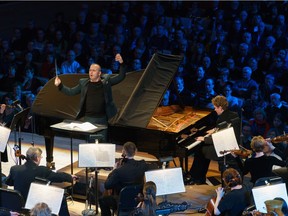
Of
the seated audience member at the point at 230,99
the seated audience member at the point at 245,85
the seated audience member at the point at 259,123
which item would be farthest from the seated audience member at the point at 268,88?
the seated audience member at the point at 259,123

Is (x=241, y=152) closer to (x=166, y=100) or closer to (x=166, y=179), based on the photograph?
(x=166, y=179)

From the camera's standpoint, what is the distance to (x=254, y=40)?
39.4 feet

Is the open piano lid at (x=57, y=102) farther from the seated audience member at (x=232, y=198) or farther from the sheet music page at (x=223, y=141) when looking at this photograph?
the seated audience member at (x=232, y=198)

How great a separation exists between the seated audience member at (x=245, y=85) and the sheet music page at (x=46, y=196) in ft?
16.2

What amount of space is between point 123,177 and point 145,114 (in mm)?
1389

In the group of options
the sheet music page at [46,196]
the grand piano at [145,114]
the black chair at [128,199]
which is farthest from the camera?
the grand piano at [145,114]

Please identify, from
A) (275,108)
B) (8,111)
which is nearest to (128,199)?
(275,108)

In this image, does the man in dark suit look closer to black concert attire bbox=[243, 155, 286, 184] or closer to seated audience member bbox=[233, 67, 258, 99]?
black concert attire bbox=[243, 155, 286, 184]

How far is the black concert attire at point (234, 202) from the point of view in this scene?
6855 mm

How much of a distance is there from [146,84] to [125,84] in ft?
1.88

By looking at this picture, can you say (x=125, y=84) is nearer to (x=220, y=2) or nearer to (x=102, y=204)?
(x=102, y=204)

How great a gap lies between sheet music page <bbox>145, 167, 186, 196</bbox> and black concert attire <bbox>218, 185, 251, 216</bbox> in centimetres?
59

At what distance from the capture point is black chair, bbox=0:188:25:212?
22.5 feet

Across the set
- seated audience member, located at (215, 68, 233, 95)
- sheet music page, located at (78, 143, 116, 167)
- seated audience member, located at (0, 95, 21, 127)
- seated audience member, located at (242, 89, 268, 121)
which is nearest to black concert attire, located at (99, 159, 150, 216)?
sheet music page, located at (78, 143, 116, 167)
